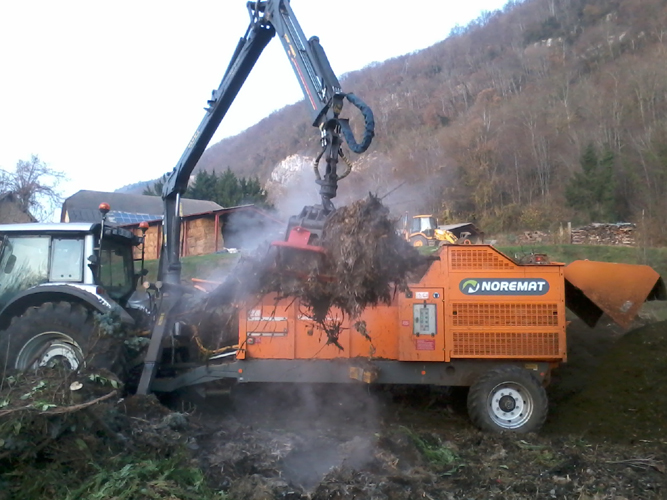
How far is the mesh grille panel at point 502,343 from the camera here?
6.29 m

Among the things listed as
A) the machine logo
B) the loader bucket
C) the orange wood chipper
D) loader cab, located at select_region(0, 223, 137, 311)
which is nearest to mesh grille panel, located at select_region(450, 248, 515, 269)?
the orange wood chipper

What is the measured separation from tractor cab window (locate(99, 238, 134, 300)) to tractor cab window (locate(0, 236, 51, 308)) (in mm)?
589

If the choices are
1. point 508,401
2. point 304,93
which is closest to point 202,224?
point 304,93

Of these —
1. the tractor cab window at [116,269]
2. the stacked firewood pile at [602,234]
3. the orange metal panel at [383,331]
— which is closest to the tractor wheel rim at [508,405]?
the orange metal panel at [383,331]

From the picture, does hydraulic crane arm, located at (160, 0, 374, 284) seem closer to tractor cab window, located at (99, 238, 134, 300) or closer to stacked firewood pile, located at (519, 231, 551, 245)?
tractor cab window, located at (99, 238, 134, 300)

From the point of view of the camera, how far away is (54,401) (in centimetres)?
422

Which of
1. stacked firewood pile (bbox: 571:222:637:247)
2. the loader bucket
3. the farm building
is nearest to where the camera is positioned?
the loader bucket

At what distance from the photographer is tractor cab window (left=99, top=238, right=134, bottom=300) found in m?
6.77

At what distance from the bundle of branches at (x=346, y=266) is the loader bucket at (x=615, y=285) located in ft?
7.81

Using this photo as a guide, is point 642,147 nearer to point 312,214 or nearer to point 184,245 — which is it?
point 184,245

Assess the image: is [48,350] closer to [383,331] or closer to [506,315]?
[383,331]

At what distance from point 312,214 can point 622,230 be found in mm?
20735

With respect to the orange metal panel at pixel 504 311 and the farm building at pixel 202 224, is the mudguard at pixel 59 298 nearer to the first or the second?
the orange metal panel at pixel 504 311

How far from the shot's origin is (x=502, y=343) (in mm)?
6309
